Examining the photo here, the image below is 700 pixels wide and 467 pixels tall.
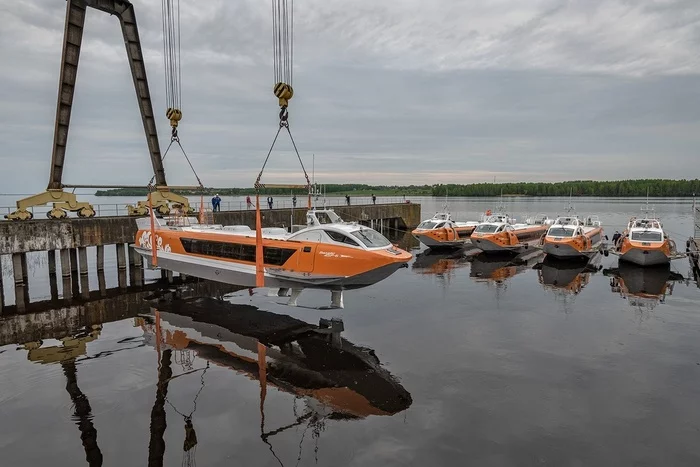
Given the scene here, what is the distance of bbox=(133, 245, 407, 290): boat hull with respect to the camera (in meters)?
16.0

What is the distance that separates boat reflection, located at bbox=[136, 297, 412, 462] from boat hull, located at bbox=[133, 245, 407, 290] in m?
1.43

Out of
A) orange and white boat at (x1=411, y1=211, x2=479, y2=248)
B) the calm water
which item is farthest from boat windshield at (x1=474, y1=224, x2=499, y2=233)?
the calm water

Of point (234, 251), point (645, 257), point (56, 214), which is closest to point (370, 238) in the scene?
point (234, 251)

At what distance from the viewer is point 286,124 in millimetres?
18766

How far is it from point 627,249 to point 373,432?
2508 cm

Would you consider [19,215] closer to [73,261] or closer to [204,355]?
[73,261]

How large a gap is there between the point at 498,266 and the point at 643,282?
8663 mm

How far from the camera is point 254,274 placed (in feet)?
59.4

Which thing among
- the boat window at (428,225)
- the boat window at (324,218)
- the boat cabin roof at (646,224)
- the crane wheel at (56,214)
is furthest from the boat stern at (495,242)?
the crane wheel at (56,214)

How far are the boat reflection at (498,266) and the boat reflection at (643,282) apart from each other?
208 inches

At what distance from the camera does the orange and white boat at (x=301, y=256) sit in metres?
15.9

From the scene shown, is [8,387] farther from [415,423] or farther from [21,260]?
[21,260]

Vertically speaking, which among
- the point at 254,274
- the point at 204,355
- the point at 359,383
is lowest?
the point at 204,355

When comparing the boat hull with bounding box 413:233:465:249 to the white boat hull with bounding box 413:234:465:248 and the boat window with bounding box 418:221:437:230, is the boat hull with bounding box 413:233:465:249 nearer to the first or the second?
the white boat hull with bounding box 413:234:465:248
